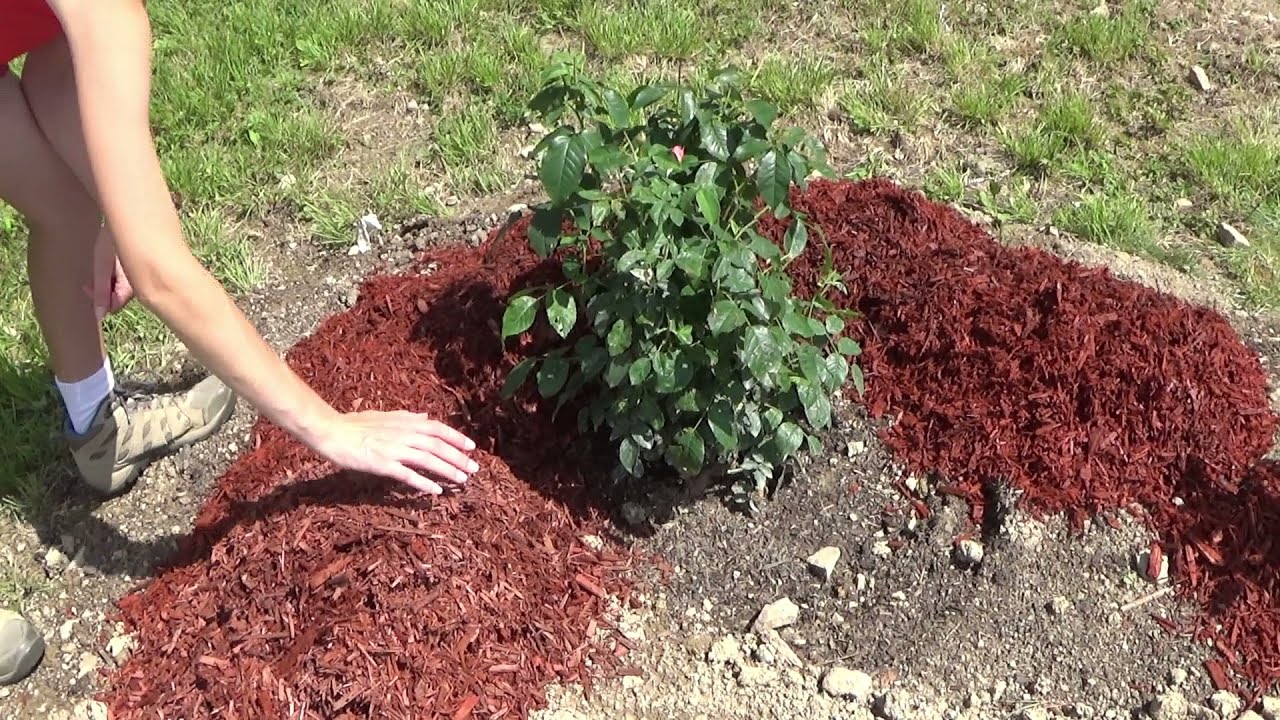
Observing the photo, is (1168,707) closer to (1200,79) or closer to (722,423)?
(722,423)

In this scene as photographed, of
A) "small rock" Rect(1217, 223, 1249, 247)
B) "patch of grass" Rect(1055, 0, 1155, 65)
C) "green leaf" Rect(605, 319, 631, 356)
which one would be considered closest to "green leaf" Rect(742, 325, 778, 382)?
"green leaf" Rect(605, 319, 631, 356)

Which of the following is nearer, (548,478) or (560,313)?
(560,313)

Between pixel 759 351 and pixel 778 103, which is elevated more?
pixel 759 351

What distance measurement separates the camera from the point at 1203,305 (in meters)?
3.81

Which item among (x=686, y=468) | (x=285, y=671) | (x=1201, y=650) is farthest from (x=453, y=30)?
(x=1201, y=650)

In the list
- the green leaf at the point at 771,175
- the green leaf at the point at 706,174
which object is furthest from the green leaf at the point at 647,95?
the green leaf at the point at 771,175

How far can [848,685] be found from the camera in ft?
9.23

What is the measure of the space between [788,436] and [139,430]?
6.51 ft

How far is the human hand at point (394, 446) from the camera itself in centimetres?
239

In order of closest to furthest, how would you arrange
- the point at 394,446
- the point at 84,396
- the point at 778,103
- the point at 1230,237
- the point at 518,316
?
the point at 394,446 < the point at 518,316 < the point at 84,396 < the point at 1230,237 < the point at 778,103

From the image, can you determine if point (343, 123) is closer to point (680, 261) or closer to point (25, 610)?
point (25, 610)

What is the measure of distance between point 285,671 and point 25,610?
3.55ft

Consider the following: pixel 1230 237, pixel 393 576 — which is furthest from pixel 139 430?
pixel 1230 237

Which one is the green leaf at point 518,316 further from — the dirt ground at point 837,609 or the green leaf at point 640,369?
the dirt ground at point 837,609
